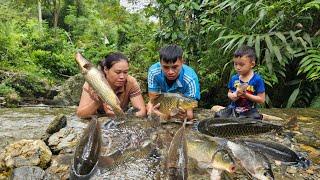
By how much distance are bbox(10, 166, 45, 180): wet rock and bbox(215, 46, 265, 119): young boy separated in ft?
7.86

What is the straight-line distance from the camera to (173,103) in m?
3.76

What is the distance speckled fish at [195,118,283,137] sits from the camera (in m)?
4.09

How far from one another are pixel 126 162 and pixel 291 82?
4.81 m

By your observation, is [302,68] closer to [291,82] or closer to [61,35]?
[291,82]

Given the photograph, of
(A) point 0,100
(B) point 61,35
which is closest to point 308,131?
(A) point 0,100

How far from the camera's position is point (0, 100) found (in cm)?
832

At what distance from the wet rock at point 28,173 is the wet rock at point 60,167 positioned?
129mm

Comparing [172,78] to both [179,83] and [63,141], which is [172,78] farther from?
[63,141]

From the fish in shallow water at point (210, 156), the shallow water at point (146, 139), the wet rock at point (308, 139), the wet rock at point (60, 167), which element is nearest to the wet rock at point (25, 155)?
the wet rock at point (60, 167)

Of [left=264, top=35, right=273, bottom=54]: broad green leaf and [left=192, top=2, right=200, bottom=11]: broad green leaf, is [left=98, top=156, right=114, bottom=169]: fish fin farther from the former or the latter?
[left=192, top=2, right=200, bottom=11]: broad green leaf

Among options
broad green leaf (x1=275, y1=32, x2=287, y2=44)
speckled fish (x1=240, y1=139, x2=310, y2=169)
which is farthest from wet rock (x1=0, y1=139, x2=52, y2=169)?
broad green leaf (x1=275, y1=32, x2=287, y2=44)

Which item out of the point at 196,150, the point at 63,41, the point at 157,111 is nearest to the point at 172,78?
the point at 157,111

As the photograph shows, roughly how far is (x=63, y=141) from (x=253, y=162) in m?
1.97

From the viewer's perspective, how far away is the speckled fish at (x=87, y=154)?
9.62 feet
